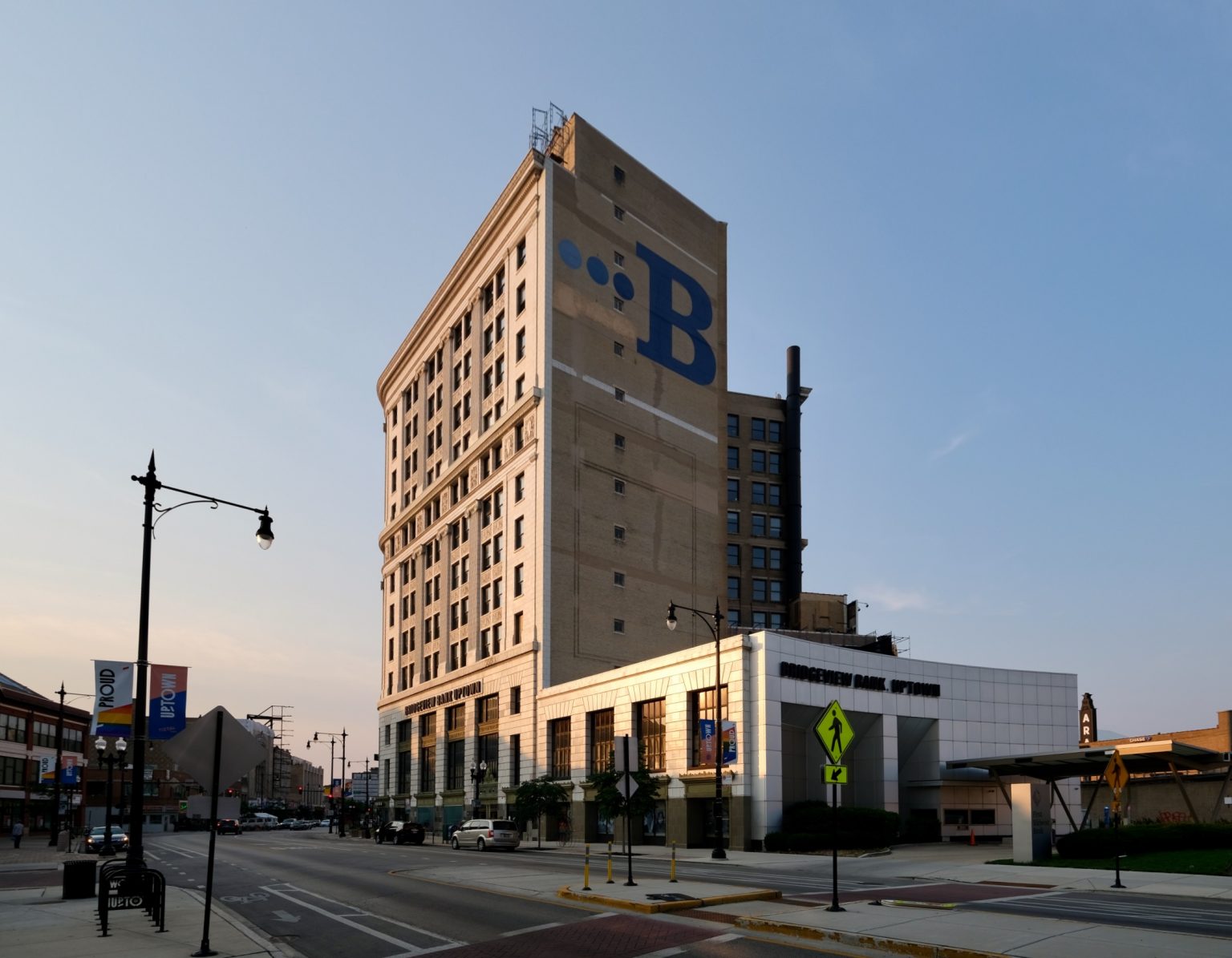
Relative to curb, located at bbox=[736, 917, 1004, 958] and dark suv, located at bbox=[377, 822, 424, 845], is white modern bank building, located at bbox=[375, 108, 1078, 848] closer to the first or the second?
dark suv, located at bbox=[377, 822, 424, 845]

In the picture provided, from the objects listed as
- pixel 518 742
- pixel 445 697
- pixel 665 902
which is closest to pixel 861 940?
pixel 665 902

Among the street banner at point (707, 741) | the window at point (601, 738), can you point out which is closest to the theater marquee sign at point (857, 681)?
the street banner at point (707, 741)

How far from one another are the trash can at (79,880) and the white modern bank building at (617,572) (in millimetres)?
28691

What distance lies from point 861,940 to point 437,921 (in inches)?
328

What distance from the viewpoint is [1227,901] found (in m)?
23.0

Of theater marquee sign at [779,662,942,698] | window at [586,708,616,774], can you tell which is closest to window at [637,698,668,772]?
window at [586,708,616,774]

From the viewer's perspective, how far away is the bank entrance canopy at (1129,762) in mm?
38688

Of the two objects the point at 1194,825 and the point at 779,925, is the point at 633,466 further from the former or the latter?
the point at 779,925

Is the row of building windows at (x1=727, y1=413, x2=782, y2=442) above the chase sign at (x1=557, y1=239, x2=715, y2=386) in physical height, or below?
below

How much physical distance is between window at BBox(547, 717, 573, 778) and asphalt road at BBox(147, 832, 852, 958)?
30515 millimetres

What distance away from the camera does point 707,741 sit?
171 ft

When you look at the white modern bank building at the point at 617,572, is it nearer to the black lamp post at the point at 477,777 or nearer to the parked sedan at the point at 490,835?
the black lamp post at the point at 477,777

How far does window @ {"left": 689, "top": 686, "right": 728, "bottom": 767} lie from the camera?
53.3 m

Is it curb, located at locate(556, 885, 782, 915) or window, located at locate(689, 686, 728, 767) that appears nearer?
curb, located at locate(556, 885, 782, 915)
